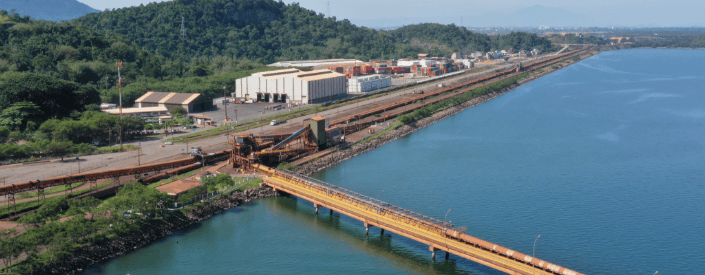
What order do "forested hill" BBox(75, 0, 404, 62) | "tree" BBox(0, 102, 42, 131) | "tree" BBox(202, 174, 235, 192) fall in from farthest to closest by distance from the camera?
"forested hill" BBox(75, 0, 404, 62)
"tree" BBox(0, 102, 42, 131)
"tree" BBox(202, 174, 235, 192)

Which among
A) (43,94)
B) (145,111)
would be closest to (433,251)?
(43,94)

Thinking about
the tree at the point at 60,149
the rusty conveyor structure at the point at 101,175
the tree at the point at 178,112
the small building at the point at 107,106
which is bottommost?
the rusty conveyor structure at the point at 101,175

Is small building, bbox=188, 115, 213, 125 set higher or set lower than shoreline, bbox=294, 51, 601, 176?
higher

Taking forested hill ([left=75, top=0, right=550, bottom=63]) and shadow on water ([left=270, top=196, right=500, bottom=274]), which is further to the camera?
forested hill ([left=75, top=0, right=550, bottom=63])

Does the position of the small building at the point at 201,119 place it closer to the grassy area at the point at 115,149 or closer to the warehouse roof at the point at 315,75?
the grassy area at the point at 115,149

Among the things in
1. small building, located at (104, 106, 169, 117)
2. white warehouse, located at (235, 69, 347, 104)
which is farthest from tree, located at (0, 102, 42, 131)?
white warehouse, located at (235, 69, 347, 104)

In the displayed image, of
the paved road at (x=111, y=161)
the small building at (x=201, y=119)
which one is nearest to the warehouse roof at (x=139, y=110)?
the small building at (x=201, y=119)

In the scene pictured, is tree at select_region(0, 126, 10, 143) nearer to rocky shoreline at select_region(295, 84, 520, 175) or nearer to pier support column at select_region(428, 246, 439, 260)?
rocky shoreline at select_region(295, 84, 520, 175)
